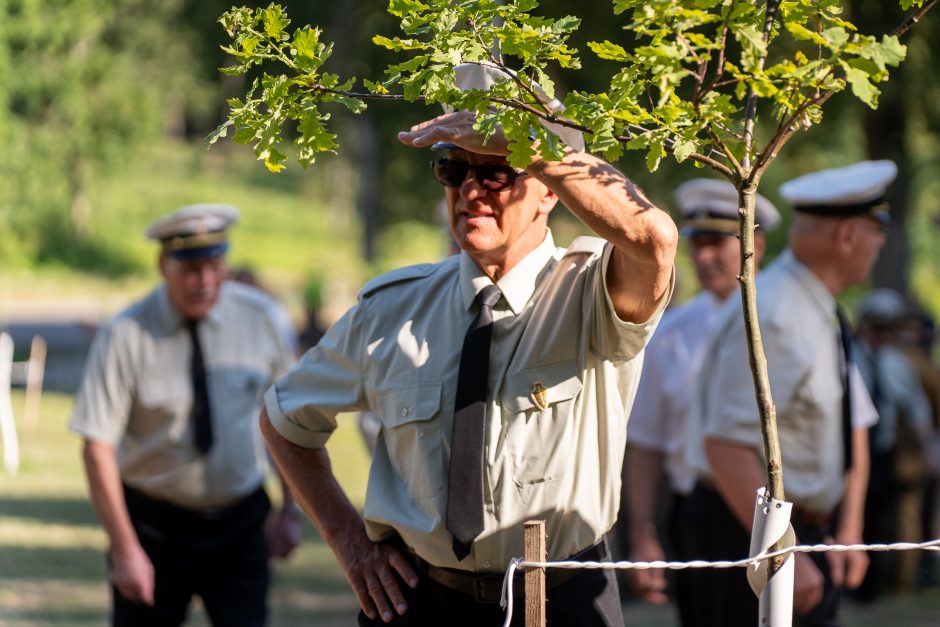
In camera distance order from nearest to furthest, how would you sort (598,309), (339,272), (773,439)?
(773,439), (598,309), (339,272)

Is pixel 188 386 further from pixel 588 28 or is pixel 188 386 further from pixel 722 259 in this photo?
pixel 588 28

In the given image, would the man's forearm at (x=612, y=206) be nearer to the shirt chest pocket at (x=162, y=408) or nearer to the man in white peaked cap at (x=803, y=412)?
the man in white peaked cap at (x=803, y=412)

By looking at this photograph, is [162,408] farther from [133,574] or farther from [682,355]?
[682,355]

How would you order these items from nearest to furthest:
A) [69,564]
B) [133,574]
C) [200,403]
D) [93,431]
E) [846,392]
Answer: [846,392], [133,574], [93,431], [200,403], [69,564]

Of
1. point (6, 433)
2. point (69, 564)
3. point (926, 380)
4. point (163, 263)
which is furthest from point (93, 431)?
point (6, 433)

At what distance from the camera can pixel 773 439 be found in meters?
2.94

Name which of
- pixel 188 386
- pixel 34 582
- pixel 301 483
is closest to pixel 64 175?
pixel 34 582

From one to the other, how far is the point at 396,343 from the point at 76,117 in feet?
55.2

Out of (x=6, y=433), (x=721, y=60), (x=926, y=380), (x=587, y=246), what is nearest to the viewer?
(x=721, y=60)

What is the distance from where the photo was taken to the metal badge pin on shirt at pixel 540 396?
354cm

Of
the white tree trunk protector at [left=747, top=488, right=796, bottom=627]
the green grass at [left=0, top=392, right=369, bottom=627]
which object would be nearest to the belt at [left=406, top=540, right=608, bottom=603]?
the white tree trunk protector at [left=747, top=488, right=796, bottom=627]

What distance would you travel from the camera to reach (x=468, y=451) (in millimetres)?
3533

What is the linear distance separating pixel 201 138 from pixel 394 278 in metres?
10.5

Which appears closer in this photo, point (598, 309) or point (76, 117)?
point (598, 309)
